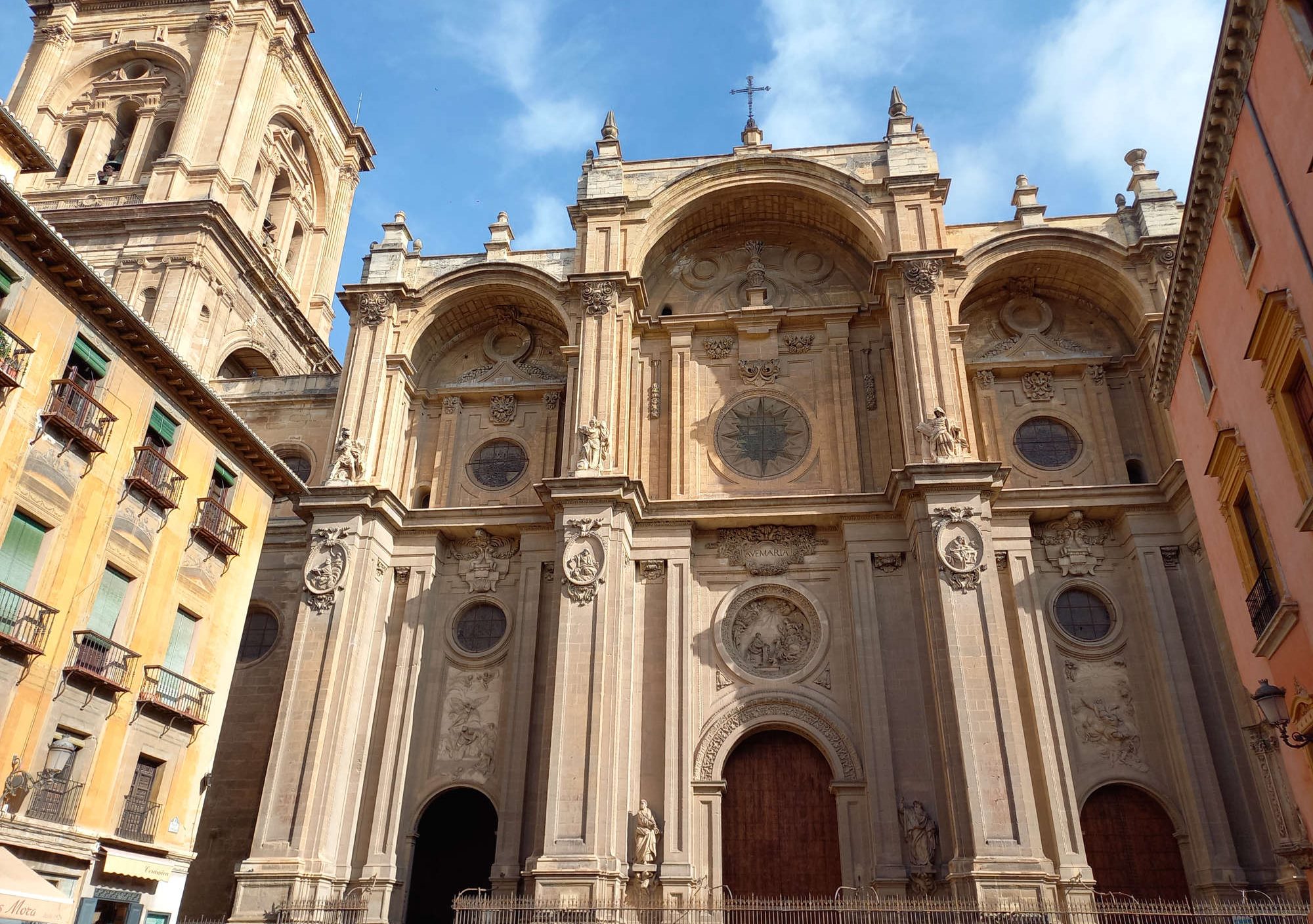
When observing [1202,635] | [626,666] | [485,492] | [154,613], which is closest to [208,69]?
[485,492]

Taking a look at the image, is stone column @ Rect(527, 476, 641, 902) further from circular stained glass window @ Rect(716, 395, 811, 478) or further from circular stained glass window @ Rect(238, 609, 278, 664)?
circular stained glass window @ Rect(238, 609, 278, 664)

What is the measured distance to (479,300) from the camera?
89.1 feet

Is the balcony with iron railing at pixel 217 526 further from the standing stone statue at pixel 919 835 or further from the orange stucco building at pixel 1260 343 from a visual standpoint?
the orange stucco building at pixel 1260 343

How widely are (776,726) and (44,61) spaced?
35.3m

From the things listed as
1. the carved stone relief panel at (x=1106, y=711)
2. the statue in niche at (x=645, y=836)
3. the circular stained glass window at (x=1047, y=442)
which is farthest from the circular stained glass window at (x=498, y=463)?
the carved stone relief panel at (x=1106, y=711)

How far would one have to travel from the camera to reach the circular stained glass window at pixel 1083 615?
71.9 ft

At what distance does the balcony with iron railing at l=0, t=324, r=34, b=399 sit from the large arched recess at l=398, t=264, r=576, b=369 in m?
11.7

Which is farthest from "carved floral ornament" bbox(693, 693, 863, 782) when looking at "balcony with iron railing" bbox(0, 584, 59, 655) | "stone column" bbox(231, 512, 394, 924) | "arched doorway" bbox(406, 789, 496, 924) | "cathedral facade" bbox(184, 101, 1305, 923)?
"balcony with iron railing" bbox(0, 584, 59, 655)

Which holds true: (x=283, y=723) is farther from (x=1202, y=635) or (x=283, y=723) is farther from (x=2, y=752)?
(x=1202, y=635)

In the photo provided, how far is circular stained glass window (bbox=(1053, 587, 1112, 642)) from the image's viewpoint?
862 inches

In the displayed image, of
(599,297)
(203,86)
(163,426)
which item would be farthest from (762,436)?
(203,86)

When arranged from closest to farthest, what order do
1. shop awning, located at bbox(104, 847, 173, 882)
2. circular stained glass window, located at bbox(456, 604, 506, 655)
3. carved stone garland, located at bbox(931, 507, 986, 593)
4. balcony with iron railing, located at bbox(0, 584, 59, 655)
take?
balcony with iron railing, located at bbox(0, 584, 59, 655) < shop awning, located at bbox(104, 847, 173, 882) < carved stone garland, located at bbox(931, 507, 986, 593) < circular stained glass window, located at bbox(456, 604, 506, 655)

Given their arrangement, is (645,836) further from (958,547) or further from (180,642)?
(180,642)

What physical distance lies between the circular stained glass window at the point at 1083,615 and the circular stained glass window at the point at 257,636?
18.3m
